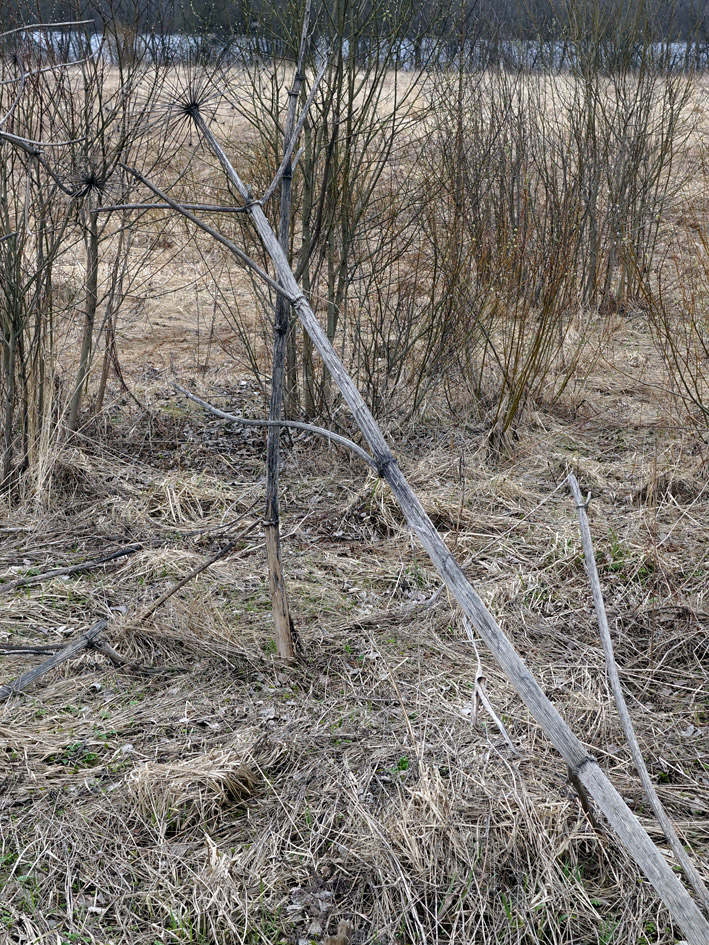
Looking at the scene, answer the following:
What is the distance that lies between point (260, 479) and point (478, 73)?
4.25 m

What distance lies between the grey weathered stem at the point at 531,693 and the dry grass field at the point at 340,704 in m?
1.18

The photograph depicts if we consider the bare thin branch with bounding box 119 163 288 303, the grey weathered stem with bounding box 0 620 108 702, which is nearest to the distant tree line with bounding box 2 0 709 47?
the bare thin branch with bounding box 119 163 288 303

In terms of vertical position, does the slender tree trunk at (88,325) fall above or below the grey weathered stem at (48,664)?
above

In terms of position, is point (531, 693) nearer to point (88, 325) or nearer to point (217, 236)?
point (217, 236)

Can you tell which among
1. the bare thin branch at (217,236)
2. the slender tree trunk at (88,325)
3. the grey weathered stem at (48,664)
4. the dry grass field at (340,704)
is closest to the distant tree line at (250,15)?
the slender tree trunk at (88,325)

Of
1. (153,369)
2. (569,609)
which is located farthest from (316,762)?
(153,369)

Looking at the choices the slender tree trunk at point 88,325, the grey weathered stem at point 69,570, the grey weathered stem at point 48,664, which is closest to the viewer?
the grey weathered stem at point 48,664

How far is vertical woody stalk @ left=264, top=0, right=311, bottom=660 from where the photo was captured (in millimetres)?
2682

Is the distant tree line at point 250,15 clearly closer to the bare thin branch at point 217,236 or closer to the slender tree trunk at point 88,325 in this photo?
the slender tree trunk at point 88,325

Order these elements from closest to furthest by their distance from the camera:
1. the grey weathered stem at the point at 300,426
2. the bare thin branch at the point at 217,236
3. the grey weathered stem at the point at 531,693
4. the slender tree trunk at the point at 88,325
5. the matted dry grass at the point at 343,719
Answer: the grey weathered stem at the point at 531,693 → the grey weathered stem at the point at 300,426 → the bare thin branch at the point at 217,236 → the matted dry grass at the point at 343,719 → the slender tree trunk at the point at 88,325

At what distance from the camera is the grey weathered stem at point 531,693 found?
133 centimetres

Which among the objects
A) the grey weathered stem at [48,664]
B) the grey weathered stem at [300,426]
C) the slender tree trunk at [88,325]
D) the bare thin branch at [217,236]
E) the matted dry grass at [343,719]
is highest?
the bare thin branch at [217,236]

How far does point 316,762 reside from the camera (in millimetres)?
2920

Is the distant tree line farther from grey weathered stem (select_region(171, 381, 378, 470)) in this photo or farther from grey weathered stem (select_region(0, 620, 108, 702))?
grey weathered stem (select_region(0, 620, 108, 702))
